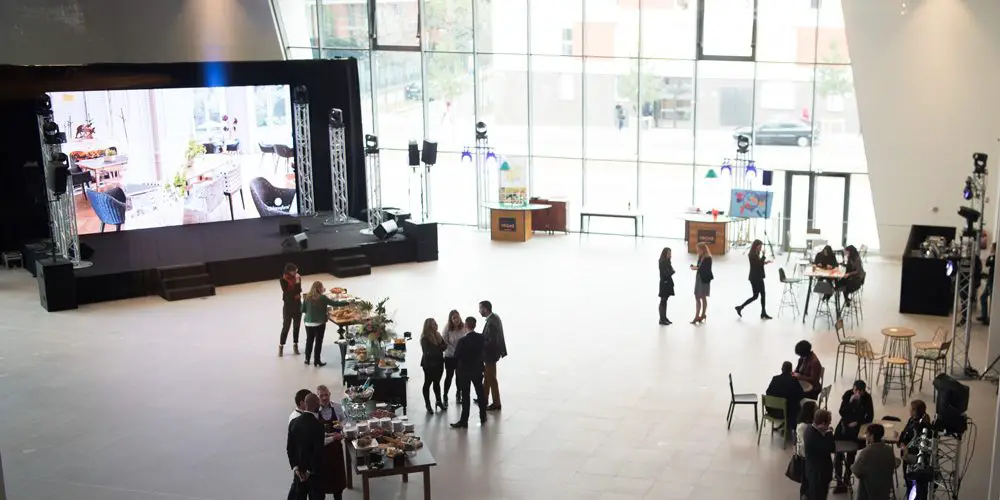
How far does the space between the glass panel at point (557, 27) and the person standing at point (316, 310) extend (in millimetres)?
10340

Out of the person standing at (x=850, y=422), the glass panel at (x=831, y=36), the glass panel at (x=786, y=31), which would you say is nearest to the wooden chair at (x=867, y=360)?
the person standing at (x=850, y=422)

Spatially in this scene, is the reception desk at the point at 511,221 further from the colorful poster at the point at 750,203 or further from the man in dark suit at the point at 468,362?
the man in dark suit at the point at 468,362

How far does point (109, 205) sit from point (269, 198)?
330cm

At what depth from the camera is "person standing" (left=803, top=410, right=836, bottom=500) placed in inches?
392

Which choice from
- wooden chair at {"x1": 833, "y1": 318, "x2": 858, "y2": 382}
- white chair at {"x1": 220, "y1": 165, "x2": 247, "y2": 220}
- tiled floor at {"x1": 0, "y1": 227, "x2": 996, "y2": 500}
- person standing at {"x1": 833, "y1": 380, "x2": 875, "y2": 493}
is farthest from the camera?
white chair at {"x1": 220, "y1": 165, "x2": 247, "y2": 220}

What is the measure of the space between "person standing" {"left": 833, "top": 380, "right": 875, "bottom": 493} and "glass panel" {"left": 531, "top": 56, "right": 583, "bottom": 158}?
13.3 meters

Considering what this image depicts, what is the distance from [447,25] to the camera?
2373 cm

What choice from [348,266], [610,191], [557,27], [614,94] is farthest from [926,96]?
[348,266]

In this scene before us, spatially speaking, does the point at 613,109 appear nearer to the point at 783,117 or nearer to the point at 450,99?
the point at 783,117

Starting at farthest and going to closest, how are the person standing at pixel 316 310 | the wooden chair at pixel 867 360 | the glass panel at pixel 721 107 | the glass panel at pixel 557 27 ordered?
the glass panel at pixel 557 27
the glass panel at pixel 721 107
the person standing at pixel 316 310
the wooden chair at pixel 867 360

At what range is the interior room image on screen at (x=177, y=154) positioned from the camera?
20516 millimetres

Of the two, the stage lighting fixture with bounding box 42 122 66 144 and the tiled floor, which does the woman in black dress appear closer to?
the tiled floor

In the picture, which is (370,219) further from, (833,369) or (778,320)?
(833,369)

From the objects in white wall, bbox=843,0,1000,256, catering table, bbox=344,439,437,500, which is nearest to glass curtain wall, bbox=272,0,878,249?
white wall, bbox=843,0,1000,256
